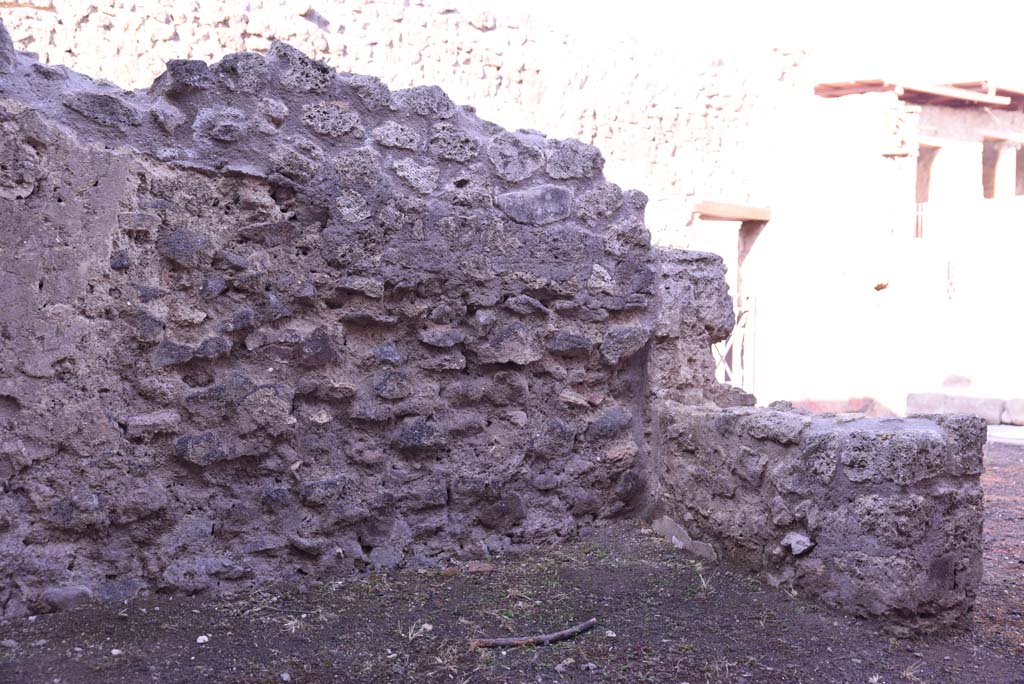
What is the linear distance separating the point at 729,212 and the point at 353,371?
8741mm

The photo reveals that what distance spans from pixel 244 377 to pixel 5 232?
804 mm

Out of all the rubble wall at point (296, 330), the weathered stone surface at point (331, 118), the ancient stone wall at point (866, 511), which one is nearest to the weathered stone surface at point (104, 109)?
the rubble wall at point (296, 330)

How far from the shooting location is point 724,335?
3896 mm

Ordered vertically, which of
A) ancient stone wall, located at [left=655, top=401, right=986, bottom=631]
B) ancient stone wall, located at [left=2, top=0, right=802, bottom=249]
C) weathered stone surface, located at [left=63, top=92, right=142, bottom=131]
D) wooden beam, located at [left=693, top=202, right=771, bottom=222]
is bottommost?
ancient stone wall, located at [left=655, top=401, right=986, bottom=631]

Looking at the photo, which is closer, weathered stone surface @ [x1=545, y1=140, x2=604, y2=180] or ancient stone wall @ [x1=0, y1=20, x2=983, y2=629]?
ancient stone wall @ [x1=0, y1=20, x2=983, y2=629]

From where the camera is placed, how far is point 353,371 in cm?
312

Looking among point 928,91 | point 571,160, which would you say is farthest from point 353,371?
point 928,91

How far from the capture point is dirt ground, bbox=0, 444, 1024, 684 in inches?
92.6

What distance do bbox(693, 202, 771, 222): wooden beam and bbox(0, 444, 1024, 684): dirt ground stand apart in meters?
7.90

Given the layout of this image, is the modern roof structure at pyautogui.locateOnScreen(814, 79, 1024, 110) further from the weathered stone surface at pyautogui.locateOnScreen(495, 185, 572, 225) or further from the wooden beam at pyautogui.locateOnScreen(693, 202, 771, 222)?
the weathered stone surface at pyautogui.locateOnScreen(495, 185, 572, 225)

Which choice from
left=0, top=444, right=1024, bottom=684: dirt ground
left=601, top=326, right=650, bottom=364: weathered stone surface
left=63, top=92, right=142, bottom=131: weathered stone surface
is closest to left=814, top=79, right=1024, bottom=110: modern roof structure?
left=601, top=326, right=650, bottom=364: weathered stone surface

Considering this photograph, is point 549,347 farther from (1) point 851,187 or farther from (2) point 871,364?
(1) point 851,187

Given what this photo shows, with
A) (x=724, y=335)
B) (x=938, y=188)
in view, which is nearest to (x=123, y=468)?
(x=724, y=335)

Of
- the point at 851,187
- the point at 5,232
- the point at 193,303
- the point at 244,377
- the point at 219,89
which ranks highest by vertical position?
the point at 851,187
